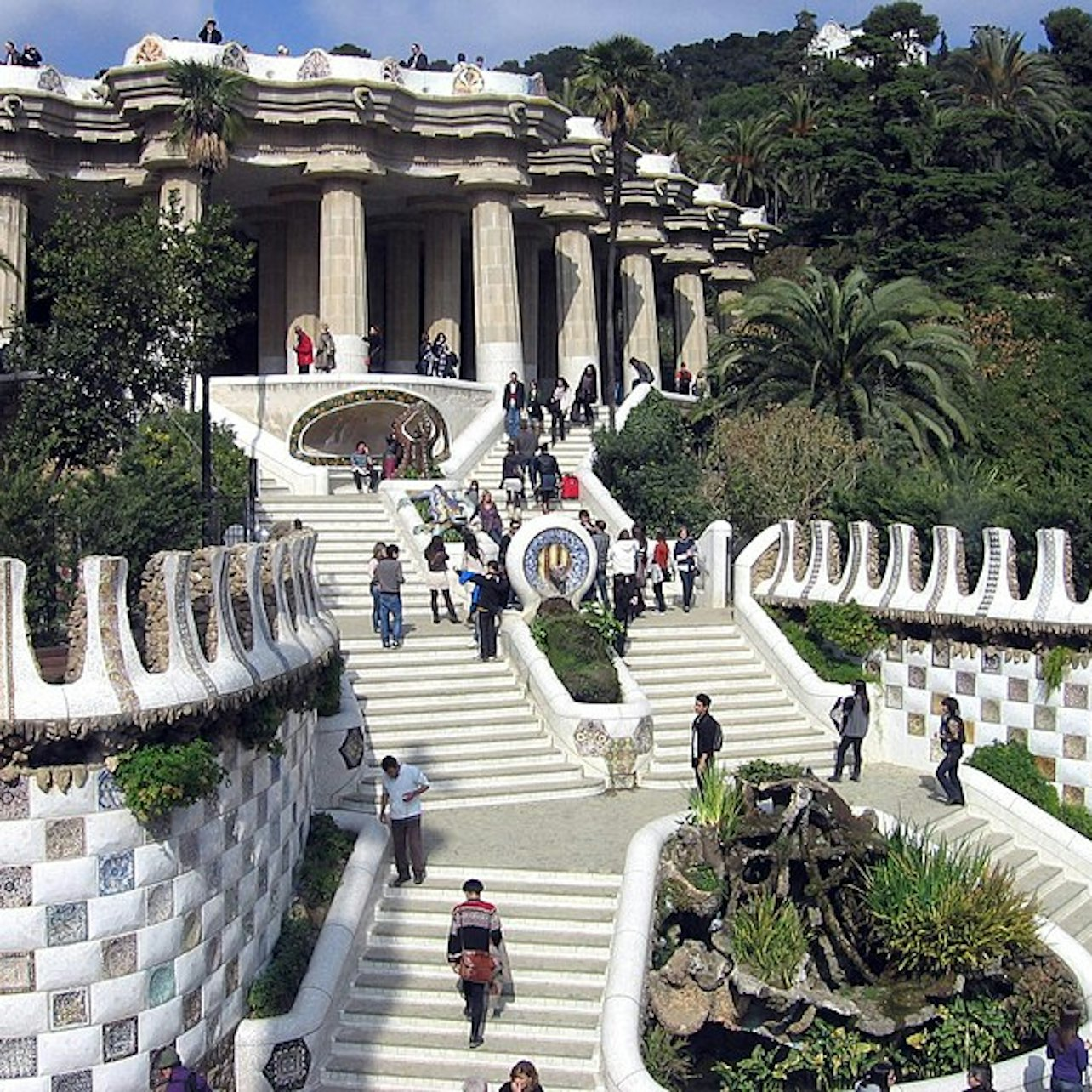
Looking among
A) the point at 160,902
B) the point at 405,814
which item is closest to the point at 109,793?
the point at 160,902

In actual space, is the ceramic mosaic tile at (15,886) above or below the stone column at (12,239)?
below

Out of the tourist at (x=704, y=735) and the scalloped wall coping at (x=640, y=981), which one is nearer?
the scalloped wall coping at (x=640, y=981)

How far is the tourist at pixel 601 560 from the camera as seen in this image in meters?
25.0

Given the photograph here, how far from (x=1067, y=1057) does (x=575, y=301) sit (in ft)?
115

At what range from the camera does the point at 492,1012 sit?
14867 mm

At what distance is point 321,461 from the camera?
36094 mm

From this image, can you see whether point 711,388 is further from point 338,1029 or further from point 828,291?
point 338,1029

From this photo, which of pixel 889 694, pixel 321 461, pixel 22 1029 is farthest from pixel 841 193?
pixel 22 1029

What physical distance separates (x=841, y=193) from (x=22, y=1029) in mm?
48375

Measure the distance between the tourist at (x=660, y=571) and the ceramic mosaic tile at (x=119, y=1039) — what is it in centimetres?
1606

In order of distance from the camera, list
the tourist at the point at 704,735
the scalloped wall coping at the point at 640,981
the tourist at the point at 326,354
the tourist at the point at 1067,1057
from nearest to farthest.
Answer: the tourist at the point at 1067,1057 → the scalloped wall coping at the point at 640,981 → the tourist at the point at 704,735 → the tourist at the point at 326,354

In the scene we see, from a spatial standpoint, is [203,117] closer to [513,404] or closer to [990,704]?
[513,404]

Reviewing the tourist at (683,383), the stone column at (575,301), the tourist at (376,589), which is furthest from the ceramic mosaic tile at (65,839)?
the tourist at (683,383)

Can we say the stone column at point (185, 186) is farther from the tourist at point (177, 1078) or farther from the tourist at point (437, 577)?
the tourist at point (177, 1078)
